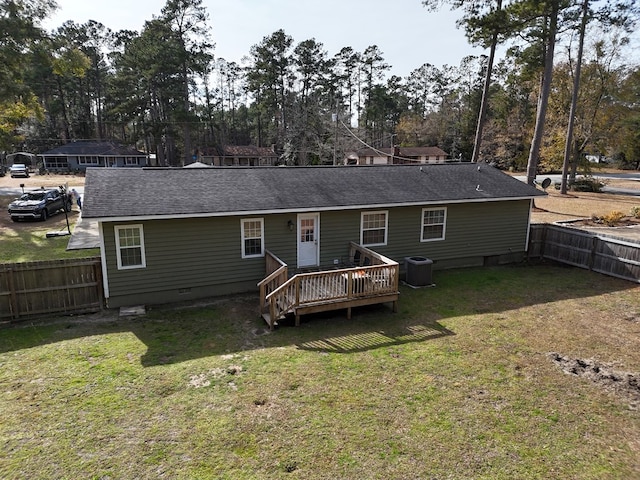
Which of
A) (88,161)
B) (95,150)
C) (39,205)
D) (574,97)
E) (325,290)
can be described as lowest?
(325,290)

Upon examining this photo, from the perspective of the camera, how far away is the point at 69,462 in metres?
5.08

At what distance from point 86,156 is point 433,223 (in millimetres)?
51339

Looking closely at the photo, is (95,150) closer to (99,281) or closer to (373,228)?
(99,281)

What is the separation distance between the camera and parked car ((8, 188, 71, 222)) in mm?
20266

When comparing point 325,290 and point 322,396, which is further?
point 325,290

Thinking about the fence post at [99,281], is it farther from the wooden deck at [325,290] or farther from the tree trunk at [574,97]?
the tree trunk at [574,97]


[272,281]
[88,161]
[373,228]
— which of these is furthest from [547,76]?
[88,161]

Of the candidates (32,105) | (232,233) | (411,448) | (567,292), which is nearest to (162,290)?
(232,233)

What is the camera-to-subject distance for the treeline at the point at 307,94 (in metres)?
22.4

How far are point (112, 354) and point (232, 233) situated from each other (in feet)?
14.1

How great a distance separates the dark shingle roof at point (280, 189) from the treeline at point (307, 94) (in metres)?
11.7

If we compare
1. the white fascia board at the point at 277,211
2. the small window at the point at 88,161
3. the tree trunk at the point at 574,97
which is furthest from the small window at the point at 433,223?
the small window at the point at 88,161

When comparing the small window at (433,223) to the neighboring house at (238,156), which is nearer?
the small window at (433,223)

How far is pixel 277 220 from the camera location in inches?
454
